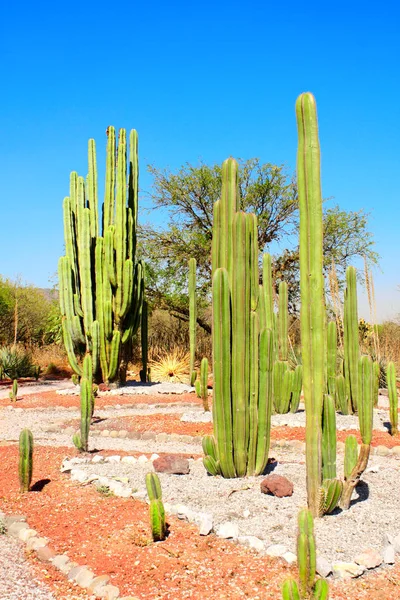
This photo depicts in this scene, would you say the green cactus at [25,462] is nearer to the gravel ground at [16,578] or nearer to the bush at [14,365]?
the gravel ground at [16,578]

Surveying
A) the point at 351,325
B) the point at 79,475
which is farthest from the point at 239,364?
the point at 351,325

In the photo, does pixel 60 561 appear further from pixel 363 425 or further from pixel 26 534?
pixel 363 425

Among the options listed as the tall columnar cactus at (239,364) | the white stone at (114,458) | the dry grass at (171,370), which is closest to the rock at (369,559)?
the tall columnar cactus at (239,364)

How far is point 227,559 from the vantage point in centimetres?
360

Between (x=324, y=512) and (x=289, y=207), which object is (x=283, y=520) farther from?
(x=289, y=207)

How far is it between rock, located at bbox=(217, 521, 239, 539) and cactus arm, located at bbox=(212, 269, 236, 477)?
123 cm

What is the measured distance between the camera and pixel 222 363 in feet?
16.8

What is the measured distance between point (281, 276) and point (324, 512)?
16473mm

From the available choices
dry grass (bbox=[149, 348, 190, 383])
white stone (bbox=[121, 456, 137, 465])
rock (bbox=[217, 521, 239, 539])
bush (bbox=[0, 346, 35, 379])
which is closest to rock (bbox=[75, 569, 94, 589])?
rock (bbox=[217, 521, 239, 539])

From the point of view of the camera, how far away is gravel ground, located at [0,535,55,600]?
132 inches

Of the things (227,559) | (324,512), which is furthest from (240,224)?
(227,559)

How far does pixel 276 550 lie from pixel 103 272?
31.0 ft

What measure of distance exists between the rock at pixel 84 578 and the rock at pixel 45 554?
14.8 inches

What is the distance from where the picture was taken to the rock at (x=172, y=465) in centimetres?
555
